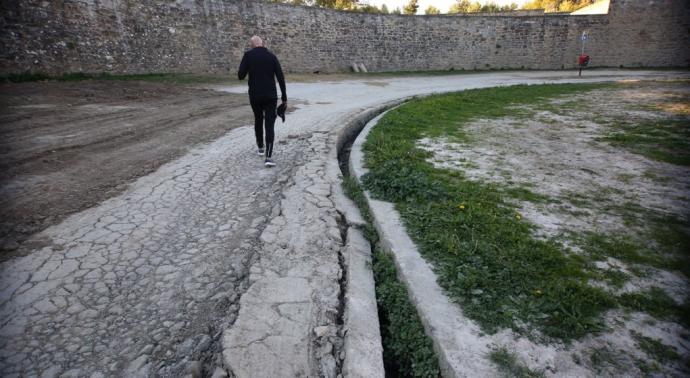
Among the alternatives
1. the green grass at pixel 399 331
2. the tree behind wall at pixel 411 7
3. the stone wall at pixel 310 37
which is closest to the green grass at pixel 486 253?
the green grass at pixel 399 331

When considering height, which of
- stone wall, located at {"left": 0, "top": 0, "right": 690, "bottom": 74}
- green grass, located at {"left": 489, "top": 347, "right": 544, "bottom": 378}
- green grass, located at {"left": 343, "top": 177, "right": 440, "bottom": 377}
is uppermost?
stone wall, located at {"left": 0, "top": 0, "right": 690, "bottom": 74}

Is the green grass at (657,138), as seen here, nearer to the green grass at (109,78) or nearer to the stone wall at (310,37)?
the green grass at (109,78)

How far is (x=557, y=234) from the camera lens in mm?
3094

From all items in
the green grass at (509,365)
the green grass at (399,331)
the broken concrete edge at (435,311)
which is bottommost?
the green grass at (399,331)

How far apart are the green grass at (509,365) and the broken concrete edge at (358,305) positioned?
625mm

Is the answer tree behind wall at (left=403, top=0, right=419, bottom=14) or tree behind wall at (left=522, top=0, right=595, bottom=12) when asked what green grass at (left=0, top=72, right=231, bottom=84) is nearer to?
tree behind wall at (left=403, top=0, right=419, bottom=14)

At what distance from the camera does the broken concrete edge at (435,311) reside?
6.15ft

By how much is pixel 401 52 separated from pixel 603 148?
23060mm

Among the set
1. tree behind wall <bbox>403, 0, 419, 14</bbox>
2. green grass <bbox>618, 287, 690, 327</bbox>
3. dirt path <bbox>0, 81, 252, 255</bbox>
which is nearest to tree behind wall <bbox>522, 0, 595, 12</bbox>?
tree behind wall <bbox>403, 0, 419, 14</bbox>

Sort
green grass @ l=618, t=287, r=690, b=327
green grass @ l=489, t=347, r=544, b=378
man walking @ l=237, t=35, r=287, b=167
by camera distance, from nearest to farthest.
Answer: green grass @ l=489, t=347, r=544, b=378 → green grass @ l=618, t=287, r=690, b=327 → man walking @ l=237, t=35, r=287, b=167

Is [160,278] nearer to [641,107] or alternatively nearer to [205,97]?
[205,97]

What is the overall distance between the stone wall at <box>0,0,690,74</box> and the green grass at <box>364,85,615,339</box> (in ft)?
47.1

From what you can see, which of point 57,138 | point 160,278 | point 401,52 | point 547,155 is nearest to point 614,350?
point 160,278

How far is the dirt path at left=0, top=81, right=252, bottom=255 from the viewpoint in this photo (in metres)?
3.84
